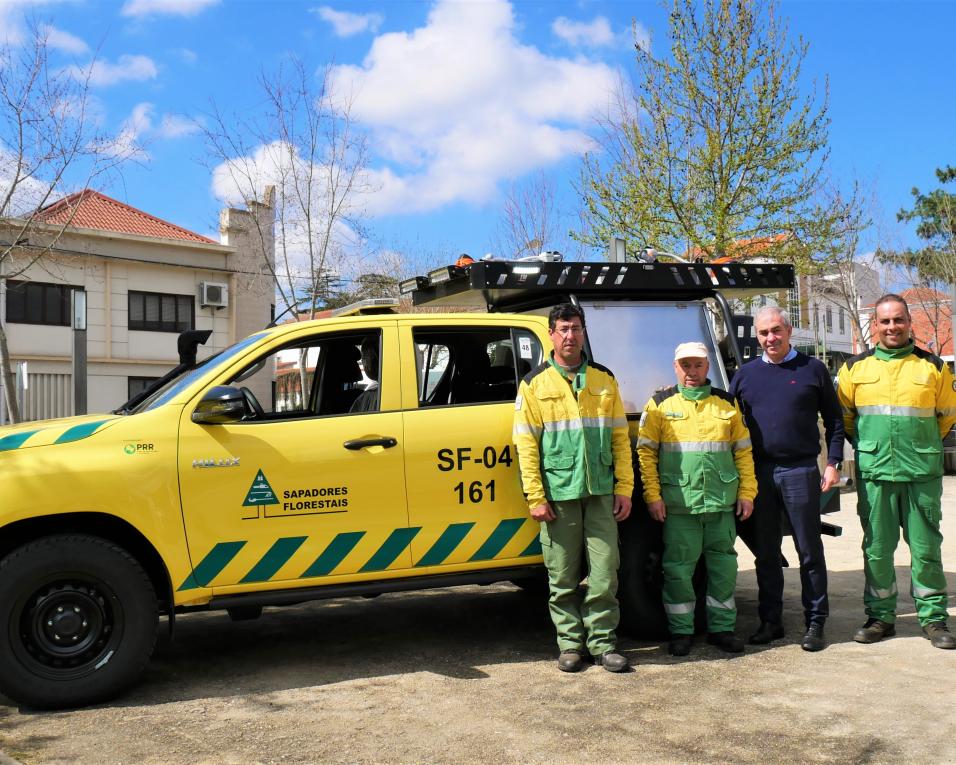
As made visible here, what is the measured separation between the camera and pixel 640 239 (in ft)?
57.4

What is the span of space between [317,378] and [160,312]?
75.0 ft

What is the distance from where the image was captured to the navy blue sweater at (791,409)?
217 inches

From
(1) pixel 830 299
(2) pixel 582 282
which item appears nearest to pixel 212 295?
(1) pixel 830 299

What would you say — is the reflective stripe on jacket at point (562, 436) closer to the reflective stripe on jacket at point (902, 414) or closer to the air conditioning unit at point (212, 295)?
the reflective stripe on jacket at point (902, 414)

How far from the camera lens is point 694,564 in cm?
551

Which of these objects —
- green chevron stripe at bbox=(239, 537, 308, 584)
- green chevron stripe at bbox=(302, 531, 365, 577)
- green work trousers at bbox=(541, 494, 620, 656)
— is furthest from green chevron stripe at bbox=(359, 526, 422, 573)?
green work trousers at bbox=(541, 494, 620, 656)

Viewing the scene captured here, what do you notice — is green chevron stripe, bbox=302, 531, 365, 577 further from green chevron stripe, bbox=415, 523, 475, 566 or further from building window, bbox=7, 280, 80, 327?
building window, bbox=7, 280, 80, 327

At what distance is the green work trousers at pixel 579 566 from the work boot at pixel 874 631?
156 centimetres

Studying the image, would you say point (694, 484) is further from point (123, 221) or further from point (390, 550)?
point (123, 221)

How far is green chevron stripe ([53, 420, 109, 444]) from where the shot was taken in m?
4.59

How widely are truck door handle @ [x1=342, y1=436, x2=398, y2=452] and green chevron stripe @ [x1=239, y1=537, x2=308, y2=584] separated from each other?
54 cm

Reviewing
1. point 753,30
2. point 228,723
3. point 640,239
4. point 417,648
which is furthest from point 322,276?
point 228,723

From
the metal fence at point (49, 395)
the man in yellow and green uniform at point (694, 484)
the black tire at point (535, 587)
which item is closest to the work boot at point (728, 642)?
the man in yellow and green uniform at point (694, 484)

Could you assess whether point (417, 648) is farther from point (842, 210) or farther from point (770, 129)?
point (842, 210)
